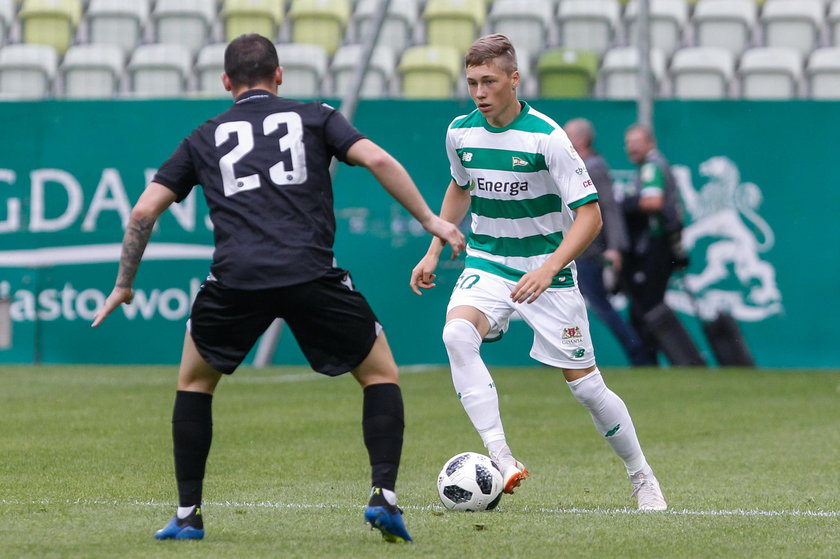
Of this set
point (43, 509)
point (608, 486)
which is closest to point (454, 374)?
point (608, 486)

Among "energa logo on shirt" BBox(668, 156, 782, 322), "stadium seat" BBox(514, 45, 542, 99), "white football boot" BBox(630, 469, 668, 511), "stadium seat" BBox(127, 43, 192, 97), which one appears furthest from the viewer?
"stadium seat" BBox(127, 43, 192, 97)

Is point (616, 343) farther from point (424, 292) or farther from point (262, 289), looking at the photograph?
point (262, 289)

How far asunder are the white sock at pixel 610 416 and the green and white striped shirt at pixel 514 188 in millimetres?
446

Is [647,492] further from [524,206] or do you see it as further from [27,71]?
[27,71]

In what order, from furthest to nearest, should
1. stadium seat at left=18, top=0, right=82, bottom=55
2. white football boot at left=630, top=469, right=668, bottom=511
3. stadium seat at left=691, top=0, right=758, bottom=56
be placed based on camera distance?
stadium seat at left=691, top=0, right=758, bottom=56 → stadium seat at left=18, top=0, right=82, bottom=55 → white football boot at left=630, top=469, right=668, bottom=511

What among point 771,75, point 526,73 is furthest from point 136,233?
point 771,75

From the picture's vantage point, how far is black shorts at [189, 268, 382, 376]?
16.5ft

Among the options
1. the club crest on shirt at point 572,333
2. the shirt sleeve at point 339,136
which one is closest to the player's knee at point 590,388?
the club crest on shirt at point 572,333

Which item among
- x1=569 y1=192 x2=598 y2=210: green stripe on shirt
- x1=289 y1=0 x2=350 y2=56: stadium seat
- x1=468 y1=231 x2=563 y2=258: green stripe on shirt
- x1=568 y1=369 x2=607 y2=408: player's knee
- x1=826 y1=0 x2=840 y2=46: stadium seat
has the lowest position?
x1=568 y1=369 x2=607 y2=408: player's knee

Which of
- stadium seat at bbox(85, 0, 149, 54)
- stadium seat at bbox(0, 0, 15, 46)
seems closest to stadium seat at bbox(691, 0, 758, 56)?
stadium seat at bbox(85, 0, 149, 54)

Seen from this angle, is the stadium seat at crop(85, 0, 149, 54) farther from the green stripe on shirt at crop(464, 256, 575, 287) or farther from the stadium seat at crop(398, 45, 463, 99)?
the green stripe on shirt at crop(464, 256, 575, 287)

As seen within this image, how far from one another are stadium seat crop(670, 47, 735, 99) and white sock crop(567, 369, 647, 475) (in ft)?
33.2

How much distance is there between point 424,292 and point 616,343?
1922mm

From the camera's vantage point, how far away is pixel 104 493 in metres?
6.57
